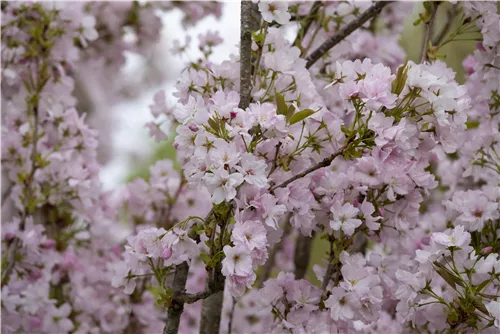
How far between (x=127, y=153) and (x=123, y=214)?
270cm

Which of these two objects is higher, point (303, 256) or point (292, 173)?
point (303, 256)

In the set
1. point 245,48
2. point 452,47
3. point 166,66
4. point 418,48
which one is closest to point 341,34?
point 245,48

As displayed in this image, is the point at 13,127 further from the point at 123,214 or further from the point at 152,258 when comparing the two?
the point at 152,258

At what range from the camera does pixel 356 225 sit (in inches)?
30.2

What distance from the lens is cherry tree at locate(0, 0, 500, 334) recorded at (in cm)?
71

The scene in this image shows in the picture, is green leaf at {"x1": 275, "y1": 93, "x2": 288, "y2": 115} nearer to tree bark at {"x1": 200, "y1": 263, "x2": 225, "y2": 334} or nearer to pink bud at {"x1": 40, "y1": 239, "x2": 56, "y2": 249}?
tree bark at {"x1": 200, "y1": 263, "x2": 225, "y2": 334}

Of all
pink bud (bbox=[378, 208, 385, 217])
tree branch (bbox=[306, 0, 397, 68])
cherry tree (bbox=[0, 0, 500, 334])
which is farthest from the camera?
tree branch (bbox=[306, 0, 397, 68])

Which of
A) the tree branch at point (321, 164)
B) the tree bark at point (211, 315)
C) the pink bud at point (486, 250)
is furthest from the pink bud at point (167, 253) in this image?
the pink bud at point (486, 250)

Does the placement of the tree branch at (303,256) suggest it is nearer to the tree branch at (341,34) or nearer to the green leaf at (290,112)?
the tree branch at (341,34)

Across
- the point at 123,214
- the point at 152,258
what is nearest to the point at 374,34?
the point at 123,214

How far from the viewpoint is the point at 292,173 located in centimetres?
76

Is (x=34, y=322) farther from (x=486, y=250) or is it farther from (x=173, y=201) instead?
(x=486, y=250)

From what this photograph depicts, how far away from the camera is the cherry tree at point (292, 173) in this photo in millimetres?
713

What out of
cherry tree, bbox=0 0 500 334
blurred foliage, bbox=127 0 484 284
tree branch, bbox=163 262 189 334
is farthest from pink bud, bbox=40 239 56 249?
tree branch, bbox=163 262 189 334
